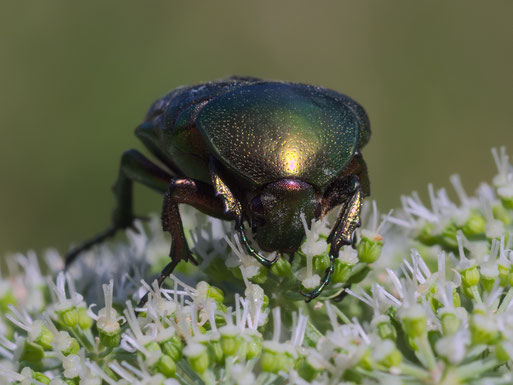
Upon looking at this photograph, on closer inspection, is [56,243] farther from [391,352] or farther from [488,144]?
[391,352]

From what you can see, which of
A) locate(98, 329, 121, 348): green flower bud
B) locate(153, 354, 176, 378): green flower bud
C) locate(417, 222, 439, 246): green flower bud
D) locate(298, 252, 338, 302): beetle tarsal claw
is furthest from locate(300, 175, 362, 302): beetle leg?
locate(417, 222, 439, 246): green flower bud

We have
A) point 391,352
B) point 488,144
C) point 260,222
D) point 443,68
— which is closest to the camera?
point 391,352

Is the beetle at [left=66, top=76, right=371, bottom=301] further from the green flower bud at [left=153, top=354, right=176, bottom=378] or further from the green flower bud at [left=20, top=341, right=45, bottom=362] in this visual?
the green flower bud at [left=20, top=341, right=45, bottom=362]

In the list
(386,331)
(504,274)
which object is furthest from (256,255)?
(504,274)

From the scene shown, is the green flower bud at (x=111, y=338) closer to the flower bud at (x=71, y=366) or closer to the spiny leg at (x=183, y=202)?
the flower bud at (x=71, y=366)

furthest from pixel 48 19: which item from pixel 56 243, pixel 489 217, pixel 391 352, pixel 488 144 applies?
pixel 391 352

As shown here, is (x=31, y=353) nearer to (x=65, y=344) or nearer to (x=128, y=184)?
(x=65, y=344)

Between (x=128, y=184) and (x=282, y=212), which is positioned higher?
(x=282, y=212)
